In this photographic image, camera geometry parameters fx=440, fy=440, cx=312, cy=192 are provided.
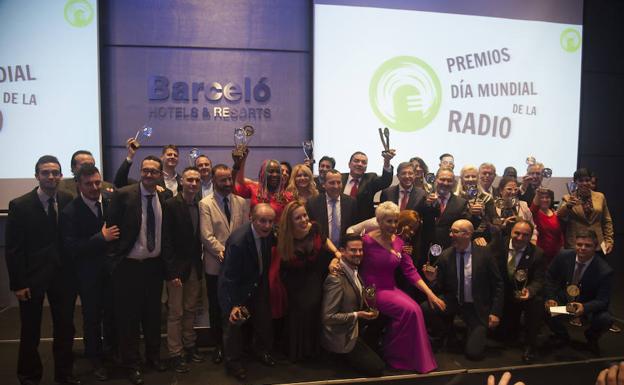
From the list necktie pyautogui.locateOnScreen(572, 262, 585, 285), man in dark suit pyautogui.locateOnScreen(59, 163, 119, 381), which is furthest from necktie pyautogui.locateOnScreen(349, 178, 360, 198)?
man in dark suit pyautogui.locateOnScreen(59, 163, 119, 381)

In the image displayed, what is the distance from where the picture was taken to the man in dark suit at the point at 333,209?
3.72 m

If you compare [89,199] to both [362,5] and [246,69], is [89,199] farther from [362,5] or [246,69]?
[362,5]

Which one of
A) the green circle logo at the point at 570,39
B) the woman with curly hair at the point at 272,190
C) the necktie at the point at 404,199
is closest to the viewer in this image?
the woman with curly hair at the point at 272,190

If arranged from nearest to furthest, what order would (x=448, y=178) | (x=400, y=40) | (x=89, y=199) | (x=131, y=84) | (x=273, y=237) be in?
(x=89, y=199)
(x=273, y=237)
(x=448, y=178)
(x=131, y=84)
(x=400, y=40)

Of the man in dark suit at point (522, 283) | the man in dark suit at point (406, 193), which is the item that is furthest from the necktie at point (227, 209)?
the man in dark suit at point (522, 283)

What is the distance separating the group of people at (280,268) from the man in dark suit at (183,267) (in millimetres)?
11

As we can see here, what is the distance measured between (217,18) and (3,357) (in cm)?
407

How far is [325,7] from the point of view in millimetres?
5387

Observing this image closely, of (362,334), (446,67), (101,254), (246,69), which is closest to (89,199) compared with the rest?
(101,254)

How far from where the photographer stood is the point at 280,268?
342cm

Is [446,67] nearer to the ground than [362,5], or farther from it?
nearer to the ground

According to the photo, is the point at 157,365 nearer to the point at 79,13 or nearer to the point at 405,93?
the point at 79,13

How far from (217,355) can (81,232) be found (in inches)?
54.2

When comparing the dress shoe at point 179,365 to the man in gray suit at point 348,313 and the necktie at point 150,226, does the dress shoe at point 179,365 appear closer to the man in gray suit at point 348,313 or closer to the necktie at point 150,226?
the necktie at point 150,226
